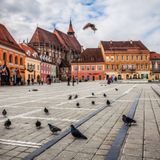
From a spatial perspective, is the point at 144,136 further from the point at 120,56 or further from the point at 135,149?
the point at 120,56

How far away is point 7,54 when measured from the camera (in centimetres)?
4666

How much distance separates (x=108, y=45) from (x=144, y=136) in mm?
90478

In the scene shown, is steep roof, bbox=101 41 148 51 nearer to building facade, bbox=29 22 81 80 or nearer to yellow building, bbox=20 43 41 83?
building facade, bbox=29 22 81 80

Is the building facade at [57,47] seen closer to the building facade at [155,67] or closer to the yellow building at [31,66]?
the yellow building at [31,66]

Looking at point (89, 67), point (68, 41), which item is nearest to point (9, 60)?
point (89, 67)

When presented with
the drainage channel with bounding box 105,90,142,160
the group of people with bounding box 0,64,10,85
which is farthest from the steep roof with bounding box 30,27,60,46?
the drainage channel with bounding box 105,90,142,160

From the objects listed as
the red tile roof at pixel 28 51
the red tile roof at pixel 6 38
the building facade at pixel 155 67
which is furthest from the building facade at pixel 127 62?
the red tile roof at pixel 6 38

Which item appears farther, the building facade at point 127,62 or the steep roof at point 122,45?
the steep roof at point 122,45

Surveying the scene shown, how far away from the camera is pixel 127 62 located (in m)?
91.9

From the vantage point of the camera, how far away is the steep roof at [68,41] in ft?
344

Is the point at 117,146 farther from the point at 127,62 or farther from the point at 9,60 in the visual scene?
the point at 127,62

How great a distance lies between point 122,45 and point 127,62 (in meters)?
6.77

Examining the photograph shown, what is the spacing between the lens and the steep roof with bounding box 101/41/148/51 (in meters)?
92.9

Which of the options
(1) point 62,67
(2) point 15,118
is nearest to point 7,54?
(2) point 15,118
